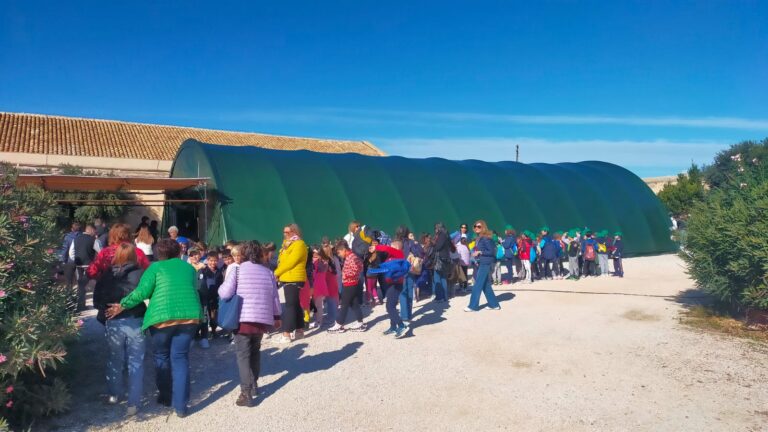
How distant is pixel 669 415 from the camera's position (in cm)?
502

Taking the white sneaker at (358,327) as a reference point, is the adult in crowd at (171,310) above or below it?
above

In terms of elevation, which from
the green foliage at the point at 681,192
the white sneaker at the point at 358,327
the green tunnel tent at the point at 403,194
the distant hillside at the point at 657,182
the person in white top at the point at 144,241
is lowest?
the white sneaker at the point at 358,327

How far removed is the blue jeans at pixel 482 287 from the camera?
31.9 ft

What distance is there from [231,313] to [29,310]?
1.69m

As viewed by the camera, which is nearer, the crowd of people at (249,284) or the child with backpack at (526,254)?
the crowd of people at (249,284)

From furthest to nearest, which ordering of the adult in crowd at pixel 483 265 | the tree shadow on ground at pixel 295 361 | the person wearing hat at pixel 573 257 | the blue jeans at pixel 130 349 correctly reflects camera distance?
the person wearing hat at pixel 573 257 < the adult in crowd at pixel 483 265 < the tree shadow on ground at pixel 295 361 < the blue jeans at pixel 130 349

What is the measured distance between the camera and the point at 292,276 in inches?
293

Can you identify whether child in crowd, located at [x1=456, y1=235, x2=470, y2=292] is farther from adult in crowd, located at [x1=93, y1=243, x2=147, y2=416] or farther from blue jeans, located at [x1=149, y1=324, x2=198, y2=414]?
adult in crowd, located at [x1=93, y1=243, x2=147, y2=416]

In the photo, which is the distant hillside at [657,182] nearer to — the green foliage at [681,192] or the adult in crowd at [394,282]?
the green foliage at [681,192]

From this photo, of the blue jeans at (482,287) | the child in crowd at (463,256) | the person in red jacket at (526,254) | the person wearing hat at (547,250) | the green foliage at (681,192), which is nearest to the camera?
the blue jeans at (482,287)

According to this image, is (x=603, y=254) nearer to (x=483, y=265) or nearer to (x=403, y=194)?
(x=403, y=194)

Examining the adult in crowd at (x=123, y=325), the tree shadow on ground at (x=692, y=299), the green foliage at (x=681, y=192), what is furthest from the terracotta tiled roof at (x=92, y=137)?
the green foliage at (x=681, y=192)

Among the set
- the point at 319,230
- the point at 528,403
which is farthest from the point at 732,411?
the point at 319,230

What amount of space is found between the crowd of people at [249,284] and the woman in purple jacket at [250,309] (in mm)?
10
